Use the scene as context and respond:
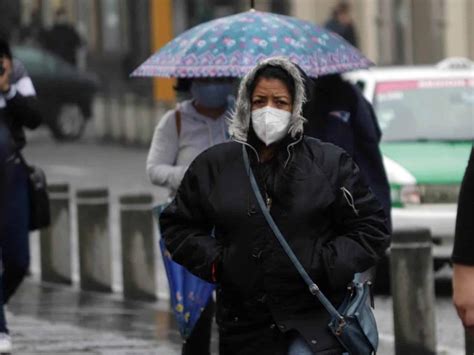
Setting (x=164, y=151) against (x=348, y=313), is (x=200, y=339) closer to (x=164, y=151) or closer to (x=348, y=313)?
(x=164, y=151)

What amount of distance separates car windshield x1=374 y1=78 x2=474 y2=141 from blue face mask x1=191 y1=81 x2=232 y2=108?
5.29 m

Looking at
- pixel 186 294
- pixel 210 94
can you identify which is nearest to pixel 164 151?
pixel 210 94

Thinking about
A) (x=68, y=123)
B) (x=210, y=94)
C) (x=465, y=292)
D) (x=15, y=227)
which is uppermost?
(x=465, y=292)

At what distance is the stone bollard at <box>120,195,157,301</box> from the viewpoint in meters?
13.7

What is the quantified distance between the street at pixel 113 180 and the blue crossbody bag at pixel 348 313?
13.7ft

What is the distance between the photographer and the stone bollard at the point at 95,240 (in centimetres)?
1417

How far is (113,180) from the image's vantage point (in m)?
25.5

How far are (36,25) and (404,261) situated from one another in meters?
35.0

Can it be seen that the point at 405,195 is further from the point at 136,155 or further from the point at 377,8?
the point at 377,8

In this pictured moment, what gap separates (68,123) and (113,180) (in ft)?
24.6

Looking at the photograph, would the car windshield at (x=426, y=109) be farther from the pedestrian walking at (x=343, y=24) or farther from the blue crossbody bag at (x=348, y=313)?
the pedestrian walking at (x=343, y=24)

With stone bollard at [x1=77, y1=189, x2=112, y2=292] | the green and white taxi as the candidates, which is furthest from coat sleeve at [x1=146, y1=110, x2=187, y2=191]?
stone bollard at [x1=77, y1=189, x2=112, y2=292]

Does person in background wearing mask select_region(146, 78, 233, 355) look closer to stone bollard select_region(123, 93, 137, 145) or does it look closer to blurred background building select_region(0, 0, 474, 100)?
stone bollard select_region(123, 93, 137, 145)

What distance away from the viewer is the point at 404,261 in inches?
418
